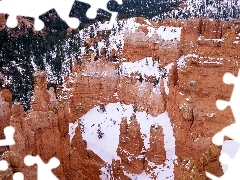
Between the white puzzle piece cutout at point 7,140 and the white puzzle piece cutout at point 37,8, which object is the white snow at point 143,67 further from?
the white puzzle piece cutout at point 7,140

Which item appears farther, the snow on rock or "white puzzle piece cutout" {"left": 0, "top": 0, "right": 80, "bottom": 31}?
the snow on rock

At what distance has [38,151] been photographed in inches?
245

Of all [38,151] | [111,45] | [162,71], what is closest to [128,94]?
[162,71]

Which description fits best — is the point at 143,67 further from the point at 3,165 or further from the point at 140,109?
the point at 3,165

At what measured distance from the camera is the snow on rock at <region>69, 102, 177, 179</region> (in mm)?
8000

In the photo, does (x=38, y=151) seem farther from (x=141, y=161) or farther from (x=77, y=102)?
(x=77, y=102)

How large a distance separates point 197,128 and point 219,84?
2.58 meters

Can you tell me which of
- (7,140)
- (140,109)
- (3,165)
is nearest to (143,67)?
(140,109)

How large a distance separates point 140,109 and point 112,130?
1.32 m

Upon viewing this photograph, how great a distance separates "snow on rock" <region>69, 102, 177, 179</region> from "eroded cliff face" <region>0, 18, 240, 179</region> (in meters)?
0.07
